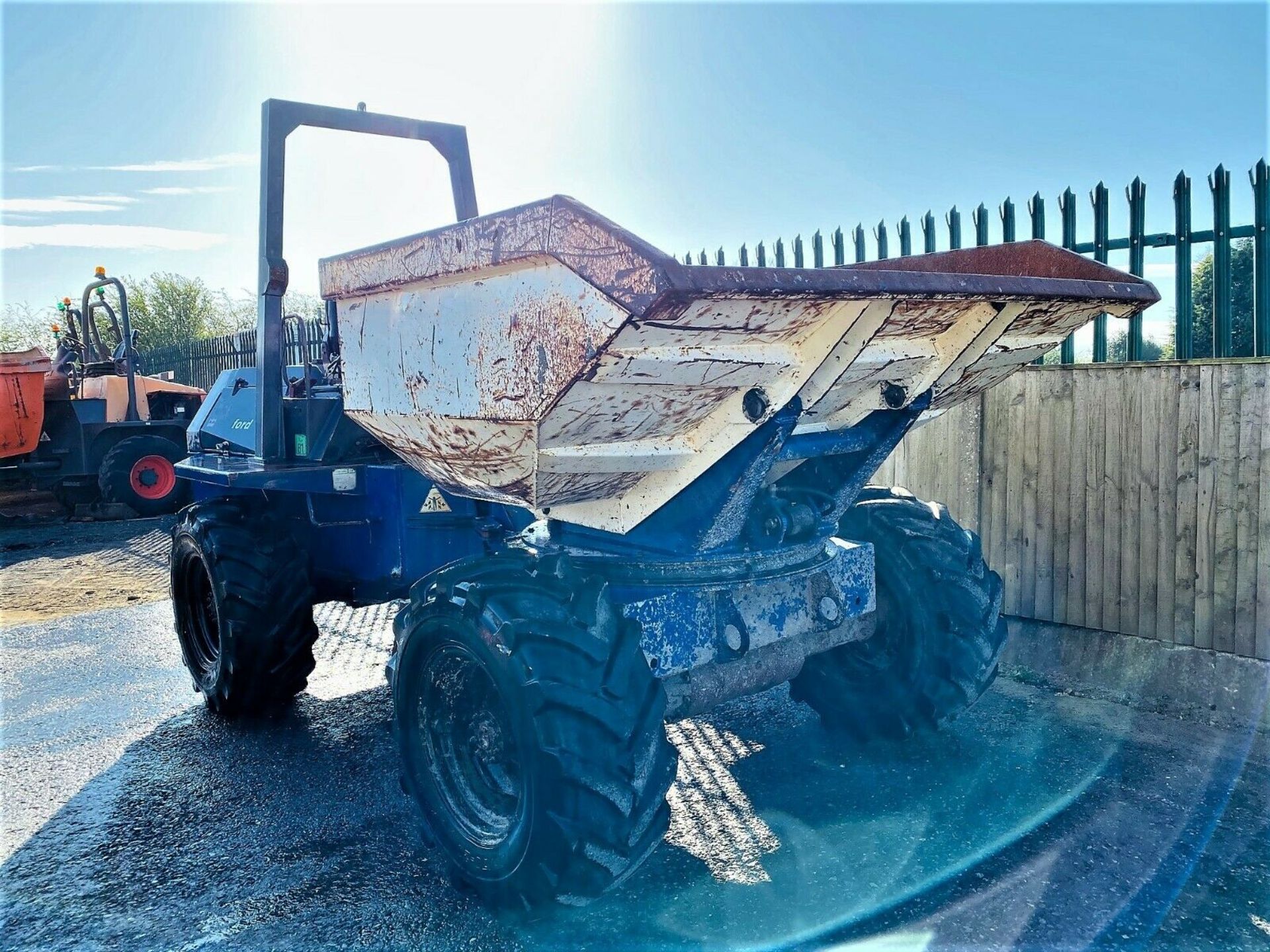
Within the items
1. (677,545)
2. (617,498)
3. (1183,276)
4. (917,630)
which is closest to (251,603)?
(617,498)

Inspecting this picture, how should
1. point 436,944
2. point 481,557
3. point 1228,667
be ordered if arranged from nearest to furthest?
point 436,944, point 481,557, point 1228,667

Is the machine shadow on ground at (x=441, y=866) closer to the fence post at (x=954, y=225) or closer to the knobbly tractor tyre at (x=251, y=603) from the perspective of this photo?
the knobbly tractor tyre at (x=251, y=603)

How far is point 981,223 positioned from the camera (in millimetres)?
5684

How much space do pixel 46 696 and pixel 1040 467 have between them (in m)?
5.83

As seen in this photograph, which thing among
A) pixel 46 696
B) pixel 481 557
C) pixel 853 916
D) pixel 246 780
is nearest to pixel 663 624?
pixel 481 557

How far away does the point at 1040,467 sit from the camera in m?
5.46

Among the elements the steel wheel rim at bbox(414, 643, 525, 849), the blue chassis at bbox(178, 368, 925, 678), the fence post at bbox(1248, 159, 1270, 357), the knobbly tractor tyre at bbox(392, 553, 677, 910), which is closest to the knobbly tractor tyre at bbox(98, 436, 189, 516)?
the blue chassis at bbox(178, 368, 925, 678)

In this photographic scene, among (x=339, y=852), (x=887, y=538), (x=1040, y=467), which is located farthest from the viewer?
(x=1040, y=467)

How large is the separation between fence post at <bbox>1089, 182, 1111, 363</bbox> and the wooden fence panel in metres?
0.14

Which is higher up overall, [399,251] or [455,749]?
[399,251]

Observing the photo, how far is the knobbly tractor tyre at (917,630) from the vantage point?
3867 mm

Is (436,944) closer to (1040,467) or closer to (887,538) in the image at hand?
(887,538)

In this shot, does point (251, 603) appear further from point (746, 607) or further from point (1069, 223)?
point (1069, 223)

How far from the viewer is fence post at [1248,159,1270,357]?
469 cm
